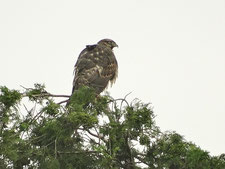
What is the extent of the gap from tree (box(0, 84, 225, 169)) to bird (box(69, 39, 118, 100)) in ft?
11.7

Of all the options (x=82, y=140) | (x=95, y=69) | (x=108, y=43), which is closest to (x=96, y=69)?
(x=95, y=69)

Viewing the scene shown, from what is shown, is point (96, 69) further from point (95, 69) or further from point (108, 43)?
point (108, 43)

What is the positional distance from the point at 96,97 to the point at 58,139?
45.2 inches

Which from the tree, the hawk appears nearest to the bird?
the hawk

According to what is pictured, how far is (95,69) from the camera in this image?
11.3 meters

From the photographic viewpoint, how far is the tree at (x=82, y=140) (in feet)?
20.1

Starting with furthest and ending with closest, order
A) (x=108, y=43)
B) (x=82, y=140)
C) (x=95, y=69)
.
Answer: (x=108, y=43) < (x=95, y=69) < (x=82, y=140)

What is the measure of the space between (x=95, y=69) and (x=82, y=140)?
4.50m

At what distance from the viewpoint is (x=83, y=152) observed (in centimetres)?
665

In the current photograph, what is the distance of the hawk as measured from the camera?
35.2 ft

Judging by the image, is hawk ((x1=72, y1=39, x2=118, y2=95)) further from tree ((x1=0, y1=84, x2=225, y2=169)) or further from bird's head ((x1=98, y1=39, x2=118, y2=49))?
tree ((x1=0, y1=84, x2=225, y2=169))

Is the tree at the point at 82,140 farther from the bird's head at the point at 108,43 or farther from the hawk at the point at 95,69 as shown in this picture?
the bird's head at the point at 108,43

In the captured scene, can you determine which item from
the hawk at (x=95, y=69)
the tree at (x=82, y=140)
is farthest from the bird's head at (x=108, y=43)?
the tree at (x=82, y=140)

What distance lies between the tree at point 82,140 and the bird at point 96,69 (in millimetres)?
3566
